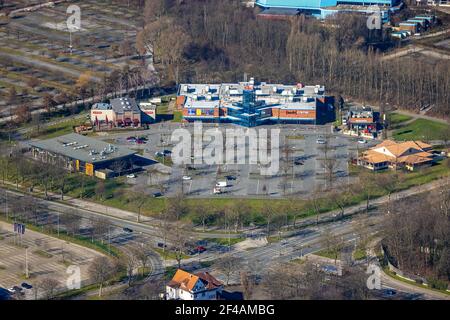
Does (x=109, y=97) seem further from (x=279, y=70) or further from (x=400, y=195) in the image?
(x=400, y=195)

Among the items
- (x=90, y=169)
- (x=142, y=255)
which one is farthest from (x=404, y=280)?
(x=90, y=169)

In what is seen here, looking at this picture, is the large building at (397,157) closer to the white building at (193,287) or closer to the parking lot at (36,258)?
the parking lot at (36,258)

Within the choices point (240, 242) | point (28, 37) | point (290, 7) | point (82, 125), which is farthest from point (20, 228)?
point (290, 7)

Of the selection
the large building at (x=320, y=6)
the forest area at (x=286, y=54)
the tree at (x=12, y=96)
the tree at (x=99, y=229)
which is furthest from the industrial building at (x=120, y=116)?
the large building at (x=320, y=6)

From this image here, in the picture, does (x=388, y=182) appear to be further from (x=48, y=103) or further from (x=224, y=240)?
(x=48, y=103)

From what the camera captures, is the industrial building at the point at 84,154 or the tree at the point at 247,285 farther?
the industrial building at the point at 84,154
